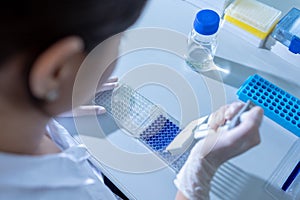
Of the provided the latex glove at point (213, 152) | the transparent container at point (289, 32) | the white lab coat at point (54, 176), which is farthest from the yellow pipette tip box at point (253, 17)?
the white lab coat at point (54, 176)

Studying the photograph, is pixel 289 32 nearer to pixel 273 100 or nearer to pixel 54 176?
pixel 273 100

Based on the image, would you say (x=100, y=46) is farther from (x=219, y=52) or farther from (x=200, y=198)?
(x=219, y=52)

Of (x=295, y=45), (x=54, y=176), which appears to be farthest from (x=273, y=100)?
(x=54, y=176)

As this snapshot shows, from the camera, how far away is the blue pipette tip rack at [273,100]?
2.03ft

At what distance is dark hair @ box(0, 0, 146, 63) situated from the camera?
290mm

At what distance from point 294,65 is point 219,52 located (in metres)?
0.13

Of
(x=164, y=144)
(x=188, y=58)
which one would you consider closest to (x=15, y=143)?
(x=164, y=144)

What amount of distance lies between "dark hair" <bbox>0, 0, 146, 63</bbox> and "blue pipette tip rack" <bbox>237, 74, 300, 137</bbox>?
0.35m

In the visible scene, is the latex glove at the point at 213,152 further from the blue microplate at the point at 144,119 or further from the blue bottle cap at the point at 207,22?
the blue bottle cap at the point at 207,22

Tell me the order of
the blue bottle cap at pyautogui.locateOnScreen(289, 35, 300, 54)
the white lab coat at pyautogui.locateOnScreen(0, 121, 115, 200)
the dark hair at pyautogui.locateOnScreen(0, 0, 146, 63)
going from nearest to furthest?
the dark hair at pyautogui.locateOnScreen(0, 0, 146, 63) < the white lab coat at pyautogui.locateOnScreen(0, 121, 115, 200) < the blue bottle cap at pyautogui.locateOnScreen(289, 35, 300, 54)

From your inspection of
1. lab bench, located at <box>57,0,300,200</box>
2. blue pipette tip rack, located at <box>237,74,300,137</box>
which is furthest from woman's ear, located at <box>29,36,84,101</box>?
blue pipette tip rack, located at <box>237,74,300,137</box>

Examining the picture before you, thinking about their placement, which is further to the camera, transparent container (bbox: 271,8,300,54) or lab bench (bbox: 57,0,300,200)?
transparent container (bbox: 271,8,300,54)

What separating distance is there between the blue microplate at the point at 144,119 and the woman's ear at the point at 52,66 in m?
0.27

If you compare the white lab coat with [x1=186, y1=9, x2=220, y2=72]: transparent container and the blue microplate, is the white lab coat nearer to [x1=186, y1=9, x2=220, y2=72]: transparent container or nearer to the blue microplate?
the blue microplate
